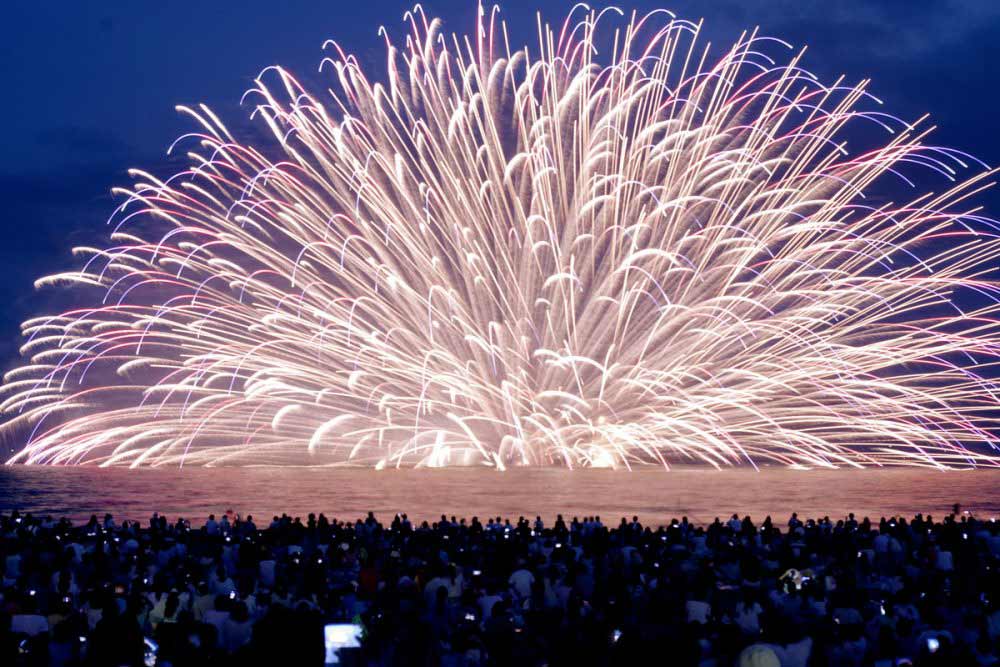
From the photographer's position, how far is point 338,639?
761 centimetres

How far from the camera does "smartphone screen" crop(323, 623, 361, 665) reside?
749 cm

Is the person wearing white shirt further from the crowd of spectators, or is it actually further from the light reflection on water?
the light reflection on water

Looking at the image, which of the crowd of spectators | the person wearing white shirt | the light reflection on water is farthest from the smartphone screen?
the light reflection on water

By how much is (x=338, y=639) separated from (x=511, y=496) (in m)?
45.1

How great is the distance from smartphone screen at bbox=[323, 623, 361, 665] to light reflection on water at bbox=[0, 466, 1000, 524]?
1208 inches

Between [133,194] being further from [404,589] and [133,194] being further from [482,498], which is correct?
[404,589]

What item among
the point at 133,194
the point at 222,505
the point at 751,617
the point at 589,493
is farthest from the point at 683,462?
the point at 751,617

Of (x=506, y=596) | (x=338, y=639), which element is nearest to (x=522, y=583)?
(x=506, y=596)

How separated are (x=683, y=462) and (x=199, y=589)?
102m

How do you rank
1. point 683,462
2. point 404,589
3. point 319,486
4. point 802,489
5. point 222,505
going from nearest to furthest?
point 404,589 → point 222,505 → point 802,489 → point 319,486 → point 683,462

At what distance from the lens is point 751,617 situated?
1257 cm

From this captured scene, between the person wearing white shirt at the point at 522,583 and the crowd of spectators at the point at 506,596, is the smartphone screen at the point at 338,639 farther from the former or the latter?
the person wearing white shirt at the point at 522,583

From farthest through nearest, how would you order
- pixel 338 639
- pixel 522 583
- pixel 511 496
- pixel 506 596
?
pixel 511 496 → pixel 522 583 → pixel 506 596 → pixel 338 639

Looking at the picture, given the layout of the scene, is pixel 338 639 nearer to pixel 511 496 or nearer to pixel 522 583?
pixel 522 583
